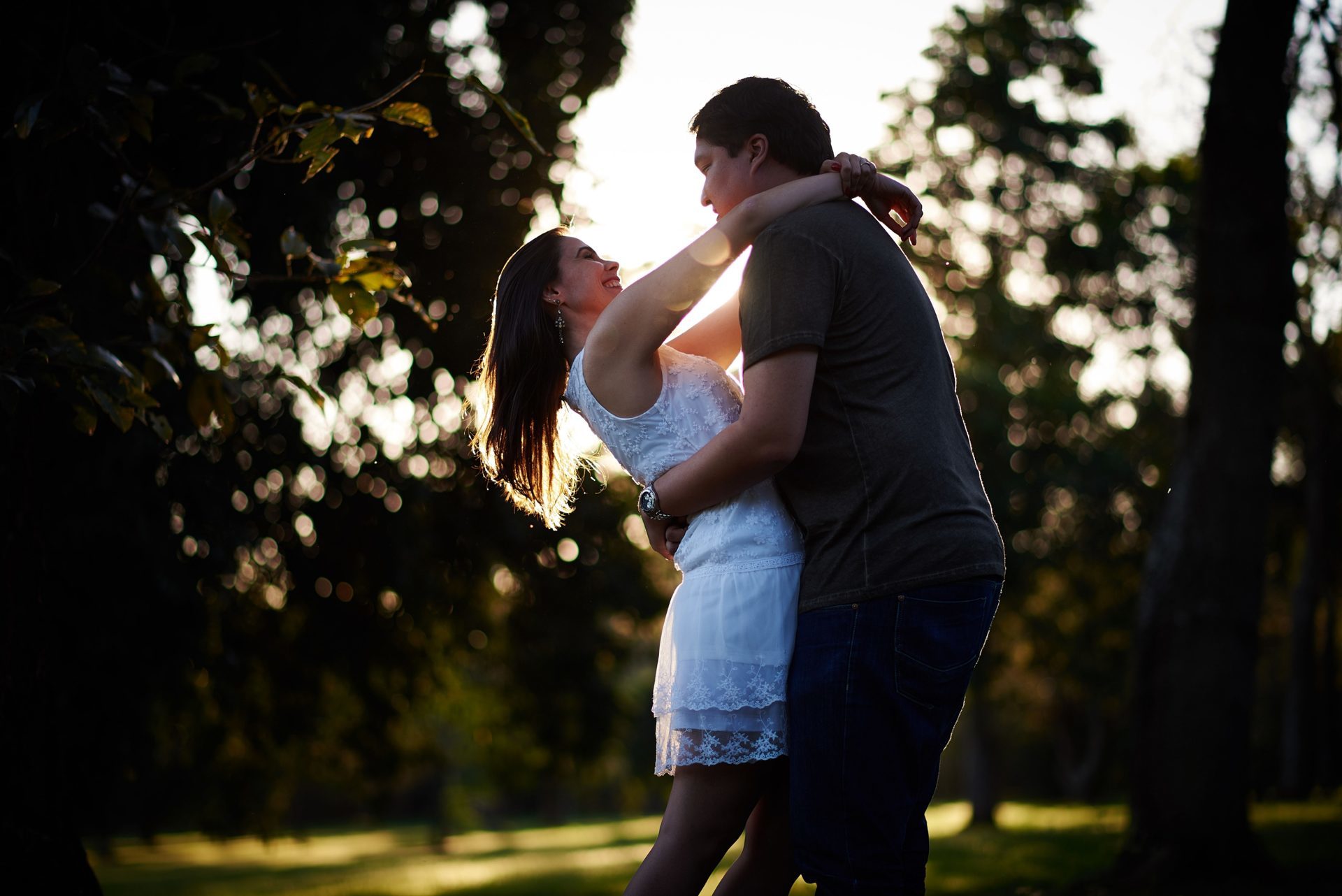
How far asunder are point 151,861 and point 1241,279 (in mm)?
35092

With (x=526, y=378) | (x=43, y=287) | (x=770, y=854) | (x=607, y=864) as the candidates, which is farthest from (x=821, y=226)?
(x=607, y=864)

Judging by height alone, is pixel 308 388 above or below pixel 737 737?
above

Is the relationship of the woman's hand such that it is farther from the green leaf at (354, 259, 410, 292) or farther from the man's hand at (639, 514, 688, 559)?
the green leaf at (354, 259, 410, 292)

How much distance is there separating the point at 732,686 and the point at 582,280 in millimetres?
1011

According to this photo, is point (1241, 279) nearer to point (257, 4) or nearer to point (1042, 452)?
point (257, 4)

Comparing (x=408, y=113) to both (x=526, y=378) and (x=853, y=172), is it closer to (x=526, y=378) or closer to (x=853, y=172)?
(x=526, y=378)

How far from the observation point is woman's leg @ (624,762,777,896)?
89.7 inches

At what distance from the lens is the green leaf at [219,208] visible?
2.74 m

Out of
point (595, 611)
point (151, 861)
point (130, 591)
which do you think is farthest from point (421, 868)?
point (151, 861)

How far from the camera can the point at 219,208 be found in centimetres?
274

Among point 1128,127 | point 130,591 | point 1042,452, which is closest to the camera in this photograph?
point 130,591

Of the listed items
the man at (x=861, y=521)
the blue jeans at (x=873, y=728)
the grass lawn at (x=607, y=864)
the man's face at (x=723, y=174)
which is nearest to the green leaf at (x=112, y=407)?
the man at (x=861, y=521)

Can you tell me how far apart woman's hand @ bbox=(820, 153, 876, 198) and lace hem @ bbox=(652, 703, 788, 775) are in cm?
106

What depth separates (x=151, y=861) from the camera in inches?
1326
